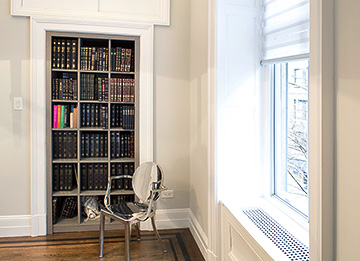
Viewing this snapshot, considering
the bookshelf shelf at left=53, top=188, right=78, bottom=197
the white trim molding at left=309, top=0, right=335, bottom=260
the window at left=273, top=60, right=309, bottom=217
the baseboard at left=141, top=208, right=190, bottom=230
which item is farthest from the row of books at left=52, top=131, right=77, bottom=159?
the white trim molding at left=309, top=0, right=335, bottom=260

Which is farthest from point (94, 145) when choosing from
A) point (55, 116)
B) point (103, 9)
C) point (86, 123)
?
point (103, 9)

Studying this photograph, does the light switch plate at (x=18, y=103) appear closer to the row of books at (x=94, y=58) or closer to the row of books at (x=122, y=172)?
the row of books at (x=94, y=58)

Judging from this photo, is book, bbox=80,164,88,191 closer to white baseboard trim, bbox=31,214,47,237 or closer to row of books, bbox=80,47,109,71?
white baseboard trim, bbox=31,214,47,237

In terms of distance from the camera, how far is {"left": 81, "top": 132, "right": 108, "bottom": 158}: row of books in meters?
3.50

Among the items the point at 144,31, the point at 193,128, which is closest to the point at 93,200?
the point at 193,128

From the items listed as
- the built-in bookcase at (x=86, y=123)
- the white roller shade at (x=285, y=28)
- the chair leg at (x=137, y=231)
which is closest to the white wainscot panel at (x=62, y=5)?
the built-in bookcase at (x=86, y=123)

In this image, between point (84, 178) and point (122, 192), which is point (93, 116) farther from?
point (122, 192)

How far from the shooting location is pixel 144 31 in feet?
11.1

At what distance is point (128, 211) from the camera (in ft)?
9.48

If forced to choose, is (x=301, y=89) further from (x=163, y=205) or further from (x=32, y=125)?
(x=32, y=125)

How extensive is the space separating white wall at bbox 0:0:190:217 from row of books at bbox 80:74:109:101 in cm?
50

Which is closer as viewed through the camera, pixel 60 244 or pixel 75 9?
pixel 60 244

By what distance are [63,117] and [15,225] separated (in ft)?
3.74

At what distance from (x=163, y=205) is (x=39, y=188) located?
1.24 meters
